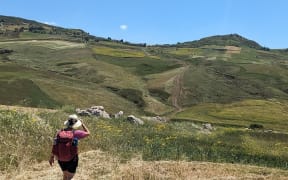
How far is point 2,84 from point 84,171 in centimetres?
7228

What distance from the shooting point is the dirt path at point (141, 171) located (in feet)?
61.9

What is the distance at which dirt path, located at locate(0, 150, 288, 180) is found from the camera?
18.9 m

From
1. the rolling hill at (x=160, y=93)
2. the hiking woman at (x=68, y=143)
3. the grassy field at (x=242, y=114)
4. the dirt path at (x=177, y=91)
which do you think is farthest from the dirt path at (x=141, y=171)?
the dirt path at (x=177, y=91)

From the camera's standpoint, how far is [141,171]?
19.1m

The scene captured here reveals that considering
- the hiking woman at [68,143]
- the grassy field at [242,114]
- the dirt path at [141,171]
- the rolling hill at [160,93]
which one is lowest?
the grassy field at [242,114]

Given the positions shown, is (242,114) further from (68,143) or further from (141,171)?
(68,143)

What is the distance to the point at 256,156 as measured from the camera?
27.7 meters

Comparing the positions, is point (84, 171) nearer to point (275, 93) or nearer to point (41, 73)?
point (41, 73)

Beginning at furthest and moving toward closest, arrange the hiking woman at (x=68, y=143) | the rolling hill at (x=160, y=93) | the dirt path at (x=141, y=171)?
the rolling hill at (x=160, y=93), the dirt path at (x=141, y=171), the hiking woman at (x=68, y=143)

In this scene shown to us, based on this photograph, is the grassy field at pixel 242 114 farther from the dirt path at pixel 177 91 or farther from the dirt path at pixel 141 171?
the dirt path at pixel 141 171

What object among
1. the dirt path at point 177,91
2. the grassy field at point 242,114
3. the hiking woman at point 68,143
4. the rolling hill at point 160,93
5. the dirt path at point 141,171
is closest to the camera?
the hiking woman at point 68,143

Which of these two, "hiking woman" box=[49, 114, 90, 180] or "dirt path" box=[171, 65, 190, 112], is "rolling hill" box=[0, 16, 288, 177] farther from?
"hiking woman" box=[49, 114, 90, 180]

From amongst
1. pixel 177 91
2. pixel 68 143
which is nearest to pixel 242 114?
pixel 177 91

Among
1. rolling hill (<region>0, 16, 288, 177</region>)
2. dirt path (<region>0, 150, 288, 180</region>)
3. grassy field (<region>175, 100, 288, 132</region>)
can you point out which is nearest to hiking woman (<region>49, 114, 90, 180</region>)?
dirt path (<region>0, 150, 288, 180</region>)
